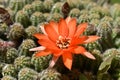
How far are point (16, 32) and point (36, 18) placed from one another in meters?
0.31

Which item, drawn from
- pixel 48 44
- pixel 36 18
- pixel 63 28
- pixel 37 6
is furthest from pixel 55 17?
pixel 48 44

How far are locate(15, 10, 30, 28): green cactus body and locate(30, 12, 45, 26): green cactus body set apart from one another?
48 mm

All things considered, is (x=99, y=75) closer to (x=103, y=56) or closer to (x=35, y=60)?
(x=103, y=56)

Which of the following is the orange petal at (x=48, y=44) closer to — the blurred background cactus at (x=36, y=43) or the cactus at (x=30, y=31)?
the blurred background cactus at (x=36, y=43)

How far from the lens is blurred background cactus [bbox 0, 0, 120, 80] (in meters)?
2.78

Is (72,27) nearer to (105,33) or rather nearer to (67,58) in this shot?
(67,58)

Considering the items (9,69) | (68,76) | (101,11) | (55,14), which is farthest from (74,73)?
(101,11)

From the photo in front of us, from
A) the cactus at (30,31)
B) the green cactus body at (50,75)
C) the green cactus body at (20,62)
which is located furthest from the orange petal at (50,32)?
the cactus at (30,31)

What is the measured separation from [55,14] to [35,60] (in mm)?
635

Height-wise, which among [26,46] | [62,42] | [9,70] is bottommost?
[9,70]

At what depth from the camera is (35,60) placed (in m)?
2.85

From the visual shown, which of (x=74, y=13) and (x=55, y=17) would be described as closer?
(x=55, y=17)

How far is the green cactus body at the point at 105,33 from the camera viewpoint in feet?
10.2

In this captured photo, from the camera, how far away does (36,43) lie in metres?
3.12
